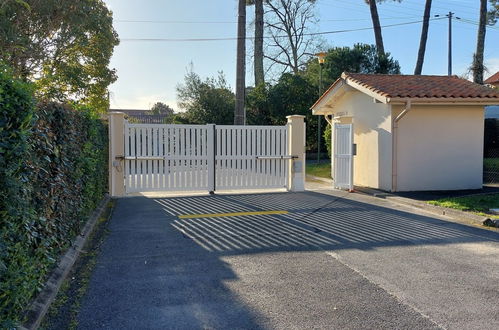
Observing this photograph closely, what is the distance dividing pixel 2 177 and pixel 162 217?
5.88 metres

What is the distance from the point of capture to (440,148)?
12.0 metres

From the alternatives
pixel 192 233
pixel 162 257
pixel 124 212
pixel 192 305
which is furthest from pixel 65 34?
pixel 192 305

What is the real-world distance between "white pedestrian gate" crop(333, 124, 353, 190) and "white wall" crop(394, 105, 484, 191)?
131 cm

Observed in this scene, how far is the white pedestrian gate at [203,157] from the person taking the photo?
1142 cm

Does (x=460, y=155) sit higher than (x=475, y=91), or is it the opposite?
(x=475, y=91)

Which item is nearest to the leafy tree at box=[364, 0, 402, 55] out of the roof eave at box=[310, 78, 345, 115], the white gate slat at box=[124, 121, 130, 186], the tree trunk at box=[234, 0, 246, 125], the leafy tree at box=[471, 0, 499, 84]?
the leafy tree at box=[471, 0, 499, 84]

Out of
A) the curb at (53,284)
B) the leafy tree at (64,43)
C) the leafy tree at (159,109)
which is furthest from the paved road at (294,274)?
the leafy tree at (159,109)

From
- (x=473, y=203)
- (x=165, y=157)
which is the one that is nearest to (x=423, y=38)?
(x=473, y=203)

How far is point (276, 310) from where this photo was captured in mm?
4000

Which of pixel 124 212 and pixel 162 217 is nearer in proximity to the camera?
pixel 162 217

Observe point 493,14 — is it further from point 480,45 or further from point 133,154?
point 133,154

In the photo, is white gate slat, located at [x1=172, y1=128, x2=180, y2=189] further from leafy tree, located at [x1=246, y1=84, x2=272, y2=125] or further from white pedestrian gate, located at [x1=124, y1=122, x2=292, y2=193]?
leafy tree, located at [x1=246, y1=84, x2=272, y2=125]

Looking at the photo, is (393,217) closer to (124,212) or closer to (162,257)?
(162,257)

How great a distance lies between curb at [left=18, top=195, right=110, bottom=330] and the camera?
11.4 ft
